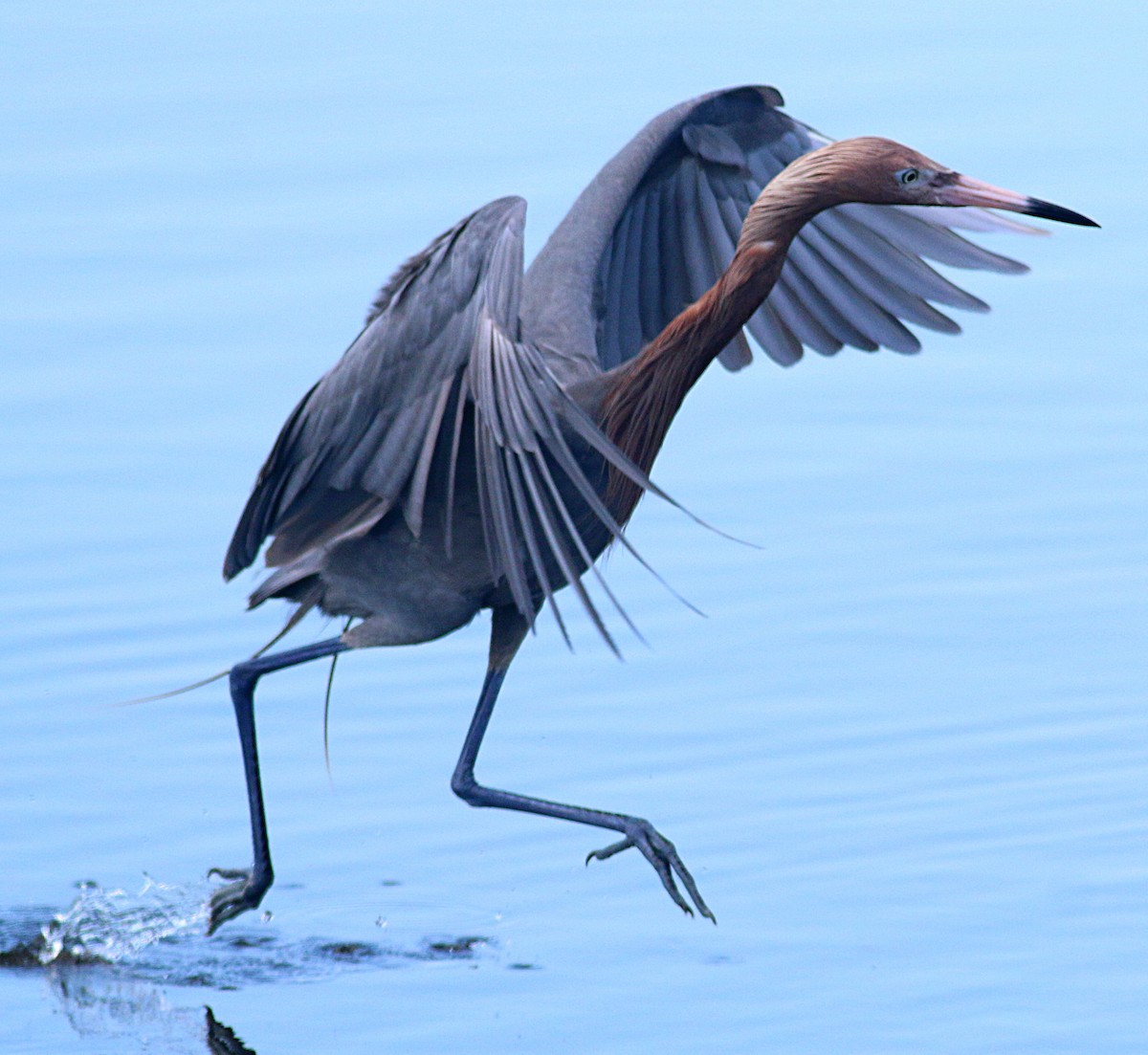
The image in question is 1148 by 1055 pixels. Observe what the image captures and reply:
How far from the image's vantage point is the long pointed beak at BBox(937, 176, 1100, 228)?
5430 mm

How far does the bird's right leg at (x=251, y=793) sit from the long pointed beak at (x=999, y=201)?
5.44 ft

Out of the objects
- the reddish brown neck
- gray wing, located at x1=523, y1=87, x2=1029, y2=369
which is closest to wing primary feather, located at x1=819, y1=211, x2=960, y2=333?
gray wing, located at x1=523, y1=87, x2=1029, y2=369

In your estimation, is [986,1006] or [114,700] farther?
[114,700]

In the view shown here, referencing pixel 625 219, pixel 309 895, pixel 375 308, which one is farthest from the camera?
pixel 625 219

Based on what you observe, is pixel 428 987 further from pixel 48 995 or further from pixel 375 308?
pixel 375 308

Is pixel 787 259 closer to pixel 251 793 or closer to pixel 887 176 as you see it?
pixel 887 176

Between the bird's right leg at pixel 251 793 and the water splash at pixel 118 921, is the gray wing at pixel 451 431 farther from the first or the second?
the water splash at pixel 118 921

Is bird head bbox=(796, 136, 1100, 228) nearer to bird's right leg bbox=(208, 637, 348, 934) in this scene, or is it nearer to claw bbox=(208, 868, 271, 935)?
bird's right leg bbox=(208, 637, 348, 934)

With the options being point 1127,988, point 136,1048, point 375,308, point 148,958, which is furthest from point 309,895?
point 1127,988

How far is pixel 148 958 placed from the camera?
6.05 meters

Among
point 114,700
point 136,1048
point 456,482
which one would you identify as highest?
point 456,482

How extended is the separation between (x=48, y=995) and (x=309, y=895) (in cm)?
64

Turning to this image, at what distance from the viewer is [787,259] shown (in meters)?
6.98

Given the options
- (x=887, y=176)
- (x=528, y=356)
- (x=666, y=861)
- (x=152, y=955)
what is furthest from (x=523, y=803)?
(x=887, y=176)
